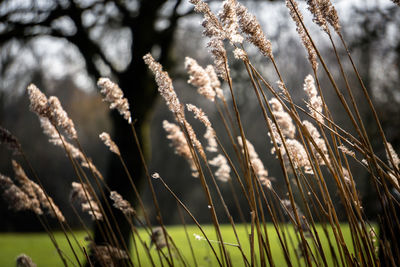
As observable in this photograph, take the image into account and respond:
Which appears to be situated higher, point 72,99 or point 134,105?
point 72,99

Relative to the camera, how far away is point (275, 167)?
47.2 feet

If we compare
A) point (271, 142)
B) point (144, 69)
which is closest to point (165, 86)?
point (271, 142)

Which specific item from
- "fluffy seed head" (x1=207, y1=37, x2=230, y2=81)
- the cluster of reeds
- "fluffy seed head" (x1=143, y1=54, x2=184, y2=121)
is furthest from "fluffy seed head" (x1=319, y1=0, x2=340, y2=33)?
"fluffy seed head" (x1=143, y1=54, x2=184, y2=121)

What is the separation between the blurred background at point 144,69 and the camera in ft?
13.2

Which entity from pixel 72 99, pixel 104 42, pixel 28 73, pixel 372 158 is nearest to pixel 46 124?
pixel 372 158

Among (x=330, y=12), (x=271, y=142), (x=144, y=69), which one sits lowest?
(x=271, y=142)

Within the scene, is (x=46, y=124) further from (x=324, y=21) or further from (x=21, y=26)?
(x=21, y=26)

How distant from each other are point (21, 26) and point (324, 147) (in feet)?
11.5

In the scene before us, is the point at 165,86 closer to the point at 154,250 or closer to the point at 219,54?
the point at 219,54

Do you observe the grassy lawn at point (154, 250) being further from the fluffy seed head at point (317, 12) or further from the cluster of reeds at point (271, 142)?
the fluffy seed head at point (317, 12)

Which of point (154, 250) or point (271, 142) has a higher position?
point (271, 142)

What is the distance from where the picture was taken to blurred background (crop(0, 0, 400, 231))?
4020 millimetres

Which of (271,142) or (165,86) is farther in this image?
(271,142)

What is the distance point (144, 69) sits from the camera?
158 inches
